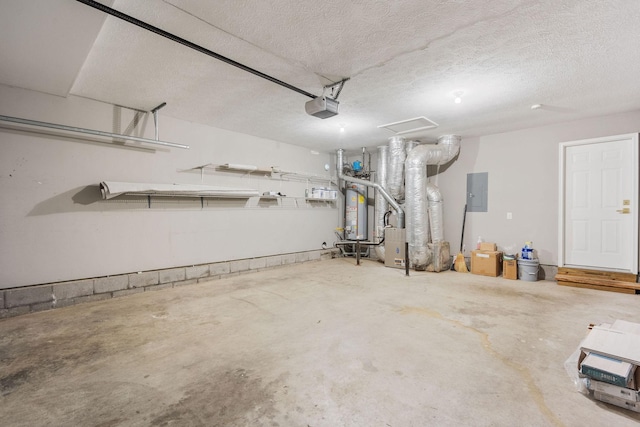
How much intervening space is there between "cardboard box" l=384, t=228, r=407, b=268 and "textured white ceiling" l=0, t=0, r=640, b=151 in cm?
256

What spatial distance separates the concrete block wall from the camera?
3283mm

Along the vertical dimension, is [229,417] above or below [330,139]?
below

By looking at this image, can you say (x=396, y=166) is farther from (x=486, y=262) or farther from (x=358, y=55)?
(x=358, y=55)

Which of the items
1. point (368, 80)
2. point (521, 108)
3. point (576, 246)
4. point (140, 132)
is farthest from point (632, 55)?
point (140, 132)

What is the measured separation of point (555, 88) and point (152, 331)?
5.38m

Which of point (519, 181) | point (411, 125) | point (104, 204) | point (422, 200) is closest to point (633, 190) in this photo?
point (519, 181)

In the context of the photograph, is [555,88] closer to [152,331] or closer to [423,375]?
[423,375]

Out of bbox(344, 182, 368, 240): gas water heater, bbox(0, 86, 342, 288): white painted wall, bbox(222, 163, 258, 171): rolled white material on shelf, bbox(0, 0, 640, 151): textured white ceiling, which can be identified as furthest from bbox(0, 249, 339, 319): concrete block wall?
bbox(344, 182, 368, 240): gas water heater

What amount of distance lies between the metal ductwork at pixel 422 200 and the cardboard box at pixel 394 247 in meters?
0.30

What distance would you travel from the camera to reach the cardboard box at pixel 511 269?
5.01 meters

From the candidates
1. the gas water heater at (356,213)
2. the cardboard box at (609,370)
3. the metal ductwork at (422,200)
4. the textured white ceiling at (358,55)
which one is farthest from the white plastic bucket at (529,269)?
the cardboard box at (609,370)

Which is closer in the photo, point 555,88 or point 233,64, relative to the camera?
point 233,64

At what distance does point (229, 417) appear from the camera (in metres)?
1.61

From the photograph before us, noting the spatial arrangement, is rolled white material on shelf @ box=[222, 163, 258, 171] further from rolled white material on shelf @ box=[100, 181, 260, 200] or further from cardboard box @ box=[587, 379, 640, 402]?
cardboard box @ box=[587, 379, 640, 402]
